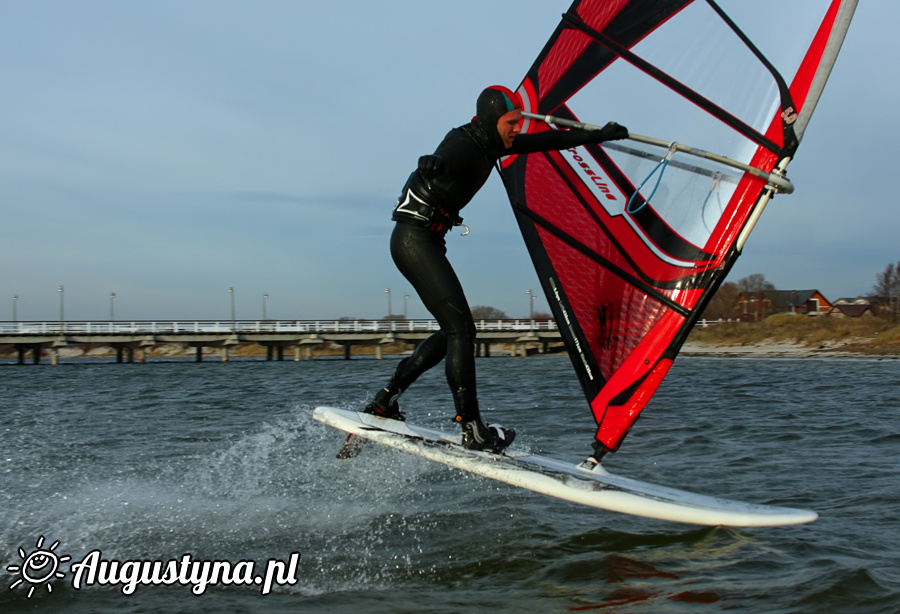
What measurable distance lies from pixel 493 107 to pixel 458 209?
62cm

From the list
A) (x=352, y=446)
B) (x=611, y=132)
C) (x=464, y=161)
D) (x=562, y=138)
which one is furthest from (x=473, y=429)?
(x=611, y=132)

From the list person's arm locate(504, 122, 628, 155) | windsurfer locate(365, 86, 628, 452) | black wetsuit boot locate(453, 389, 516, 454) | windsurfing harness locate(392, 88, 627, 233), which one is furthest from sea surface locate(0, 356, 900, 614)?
person's arm locate(504, 122, 628, 155)

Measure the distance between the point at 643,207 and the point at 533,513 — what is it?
2.06 metres

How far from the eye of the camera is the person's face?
4.29m

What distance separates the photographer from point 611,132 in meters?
4.26

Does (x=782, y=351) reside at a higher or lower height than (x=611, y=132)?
lower

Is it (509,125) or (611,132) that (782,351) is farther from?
(509,125)

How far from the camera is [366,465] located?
5.96 metres

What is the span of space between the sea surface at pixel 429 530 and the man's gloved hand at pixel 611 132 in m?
2.25

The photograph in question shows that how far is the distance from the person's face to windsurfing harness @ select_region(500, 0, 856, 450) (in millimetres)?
154

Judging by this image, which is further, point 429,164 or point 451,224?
point 451,224

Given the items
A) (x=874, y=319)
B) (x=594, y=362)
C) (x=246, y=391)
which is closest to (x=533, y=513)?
(x=594, y=362)

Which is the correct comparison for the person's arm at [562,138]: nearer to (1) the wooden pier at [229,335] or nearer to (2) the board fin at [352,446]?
(2) the board fin at [352,446]

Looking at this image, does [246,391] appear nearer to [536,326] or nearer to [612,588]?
[612,588]
